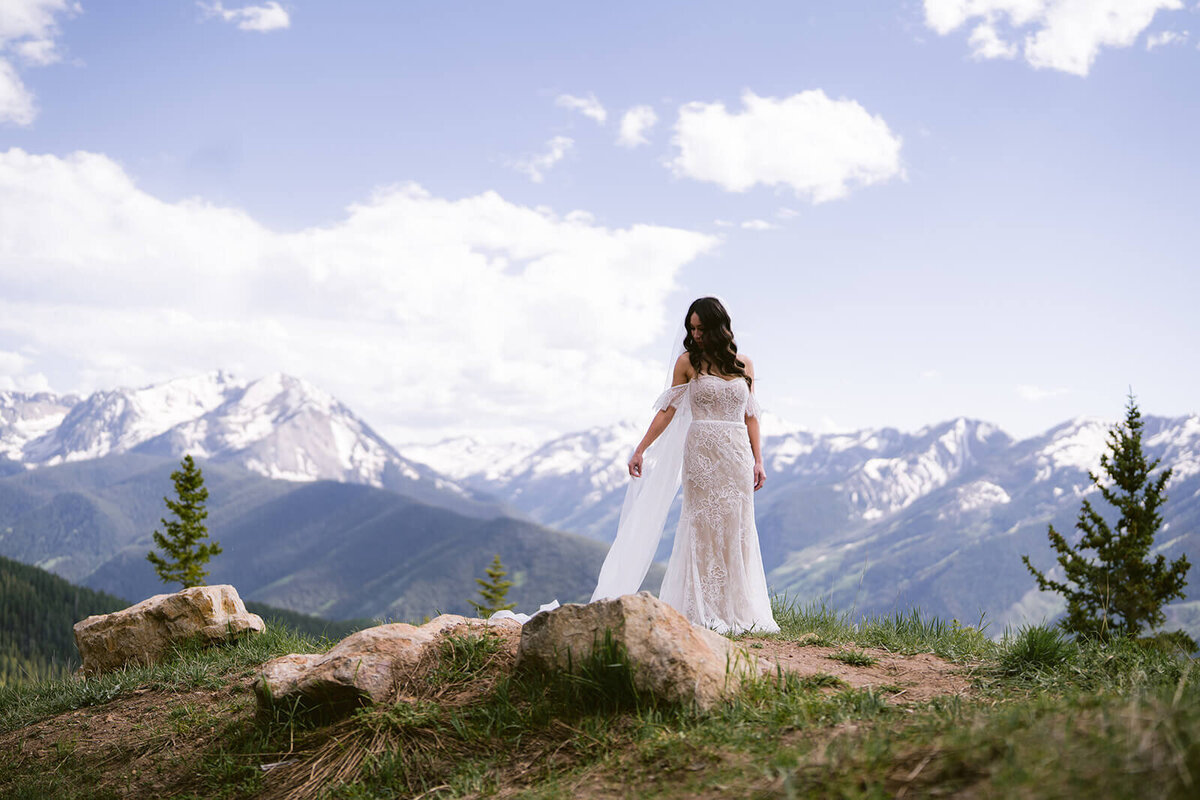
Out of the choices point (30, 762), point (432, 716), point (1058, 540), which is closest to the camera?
point (432, 716)

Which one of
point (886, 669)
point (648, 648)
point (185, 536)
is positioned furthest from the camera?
point (185, 536)

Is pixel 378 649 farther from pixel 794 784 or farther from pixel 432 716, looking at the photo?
pixel 794 784

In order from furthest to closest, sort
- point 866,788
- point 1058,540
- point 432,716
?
1. point 1058,540
2. point 432,716
3. point 866,788

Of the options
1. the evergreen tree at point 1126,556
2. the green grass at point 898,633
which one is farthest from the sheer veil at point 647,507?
the evergreen tree at point 1126,556

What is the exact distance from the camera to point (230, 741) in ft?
20.7

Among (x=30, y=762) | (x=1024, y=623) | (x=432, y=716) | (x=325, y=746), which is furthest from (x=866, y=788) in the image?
(x=30, y=762)

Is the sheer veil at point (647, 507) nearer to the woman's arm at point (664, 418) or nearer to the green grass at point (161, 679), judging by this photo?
the woman's arm at point (664, 418)

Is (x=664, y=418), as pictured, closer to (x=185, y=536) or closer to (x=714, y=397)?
(x=714, y=397)

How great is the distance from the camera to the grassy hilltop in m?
3.27

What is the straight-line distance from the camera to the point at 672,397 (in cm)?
1012

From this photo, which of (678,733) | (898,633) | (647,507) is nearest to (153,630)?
(647,507)

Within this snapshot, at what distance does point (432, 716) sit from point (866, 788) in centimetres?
325

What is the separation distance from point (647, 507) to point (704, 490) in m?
0.79

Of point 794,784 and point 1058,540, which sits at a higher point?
point 794,784
